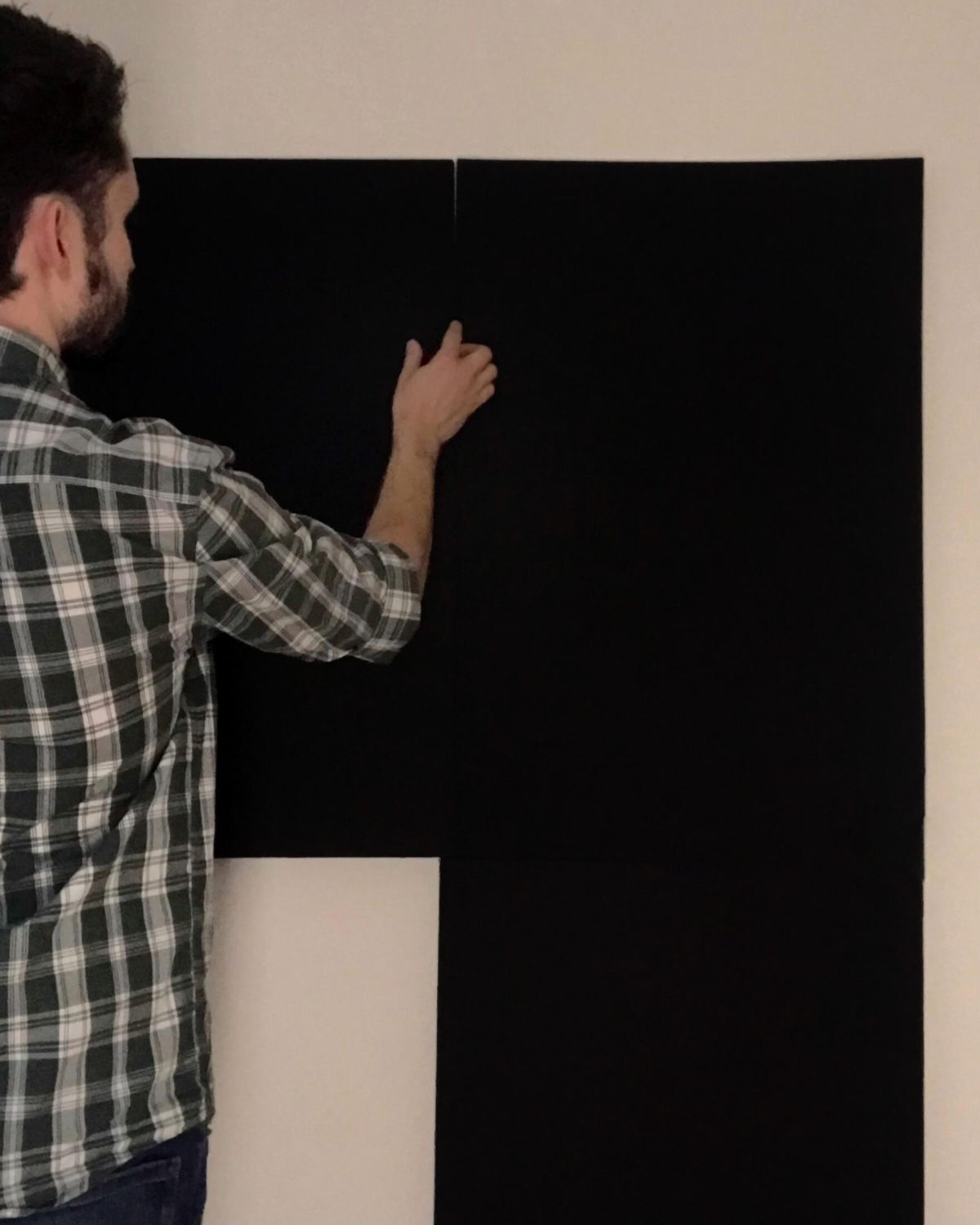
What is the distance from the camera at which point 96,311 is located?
49.6 inches

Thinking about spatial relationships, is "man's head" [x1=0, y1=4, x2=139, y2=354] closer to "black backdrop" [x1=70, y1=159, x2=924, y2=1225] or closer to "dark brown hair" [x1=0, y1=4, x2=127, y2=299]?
"dark brown hair" [x1=0, y1=4, x2=127, y2=299]

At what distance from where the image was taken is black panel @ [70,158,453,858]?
1587 millimetres

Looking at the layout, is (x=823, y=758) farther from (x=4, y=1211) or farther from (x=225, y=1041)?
(x=4, y=1211)

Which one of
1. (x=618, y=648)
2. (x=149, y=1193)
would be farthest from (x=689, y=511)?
(x=149, y=1193)

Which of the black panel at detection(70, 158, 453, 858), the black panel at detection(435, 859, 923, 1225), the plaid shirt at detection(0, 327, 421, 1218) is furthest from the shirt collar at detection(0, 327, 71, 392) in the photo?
the black panel at detection(435, 859, 923, 1225)

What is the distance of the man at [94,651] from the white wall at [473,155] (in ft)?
1.11

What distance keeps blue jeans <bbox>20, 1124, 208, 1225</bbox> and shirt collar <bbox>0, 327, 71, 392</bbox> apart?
95 centimetres

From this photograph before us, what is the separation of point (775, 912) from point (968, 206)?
121 cm

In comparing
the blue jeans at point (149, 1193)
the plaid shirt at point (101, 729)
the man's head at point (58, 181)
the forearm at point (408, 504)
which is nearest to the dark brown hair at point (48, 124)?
the man's head at point (58, 181)

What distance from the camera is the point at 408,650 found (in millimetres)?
1591

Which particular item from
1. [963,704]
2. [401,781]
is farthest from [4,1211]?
[963,704]

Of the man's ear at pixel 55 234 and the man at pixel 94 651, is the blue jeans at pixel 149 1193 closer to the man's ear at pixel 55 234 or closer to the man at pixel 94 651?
the man at pixel 94 651

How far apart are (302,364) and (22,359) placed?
537 millimetres

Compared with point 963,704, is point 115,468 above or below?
above
